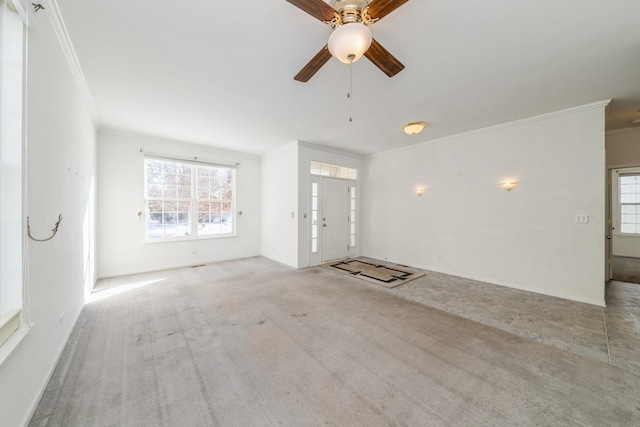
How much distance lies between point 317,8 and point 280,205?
4.31 metres

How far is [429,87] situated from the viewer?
281 centimetres

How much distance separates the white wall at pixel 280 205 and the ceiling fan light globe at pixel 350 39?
347 cm

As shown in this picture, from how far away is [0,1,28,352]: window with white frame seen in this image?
1.28 metres

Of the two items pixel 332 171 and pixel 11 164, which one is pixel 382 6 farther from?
pixel 332 171

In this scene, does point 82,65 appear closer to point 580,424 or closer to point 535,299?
point 580,424

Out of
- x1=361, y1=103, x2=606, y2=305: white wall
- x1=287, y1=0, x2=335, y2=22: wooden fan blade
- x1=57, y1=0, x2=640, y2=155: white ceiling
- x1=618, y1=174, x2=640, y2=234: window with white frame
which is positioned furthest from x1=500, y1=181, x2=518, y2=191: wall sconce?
x1=618, y1=174, x2=640, y2=234: window with white frame

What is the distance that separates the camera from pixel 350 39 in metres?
1.52

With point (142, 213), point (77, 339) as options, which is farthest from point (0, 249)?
point (142, 213)

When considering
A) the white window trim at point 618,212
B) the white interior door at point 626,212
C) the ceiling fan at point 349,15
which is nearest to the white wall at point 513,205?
the ceiling fan at point 349,15

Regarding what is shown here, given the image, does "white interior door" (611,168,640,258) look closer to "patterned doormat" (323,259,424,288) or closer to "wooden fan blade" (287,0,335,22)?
"patterned doormat" (323,259,424,288)

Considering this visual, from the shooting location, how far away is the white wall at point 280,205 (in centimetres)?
511

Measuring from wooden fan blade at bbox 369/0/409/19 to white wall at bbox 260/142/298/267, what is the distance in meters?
3.57

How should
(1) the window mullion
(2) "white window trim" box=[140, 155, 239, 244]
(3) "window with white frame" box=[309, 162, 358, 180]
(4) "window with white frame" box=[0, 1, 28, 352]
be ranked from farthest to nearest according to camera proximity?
(3) "window with white frame" box=[309, 162, 358, 180] → (1) the window mullion → (2) "white window trim" box=[140, 155, 239, 244] → (4) "window with white frame" box=[0, 1, 28, 352]

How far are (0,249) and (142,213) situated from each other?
3853 millimetres
